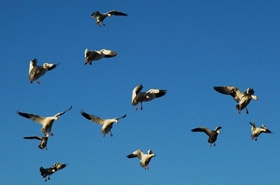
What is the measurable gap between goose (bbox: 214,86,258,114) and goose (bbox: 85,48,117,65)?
7457mm

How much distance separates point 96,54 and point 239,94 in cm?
971

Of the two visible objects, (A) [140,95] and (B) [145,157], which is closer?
(A) [140,95]

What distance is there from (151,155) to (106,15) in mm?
10589

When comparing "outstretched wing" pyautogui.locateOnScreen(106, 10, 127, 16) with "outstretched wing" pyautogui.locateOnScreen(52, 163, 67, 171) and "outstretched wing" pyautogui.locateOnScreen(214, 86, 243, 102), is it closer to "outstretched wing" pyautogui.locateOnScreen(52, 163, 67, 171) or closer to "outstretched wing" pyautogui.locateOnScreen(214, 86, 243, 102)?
"outstretched wing" pyautogui.locateOnScreen(214, 86, 243, 102)

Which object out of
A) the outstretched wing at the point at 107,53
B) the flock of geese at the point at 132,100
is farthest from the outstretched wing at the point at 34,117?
the outstretched wing at the point at 107,53

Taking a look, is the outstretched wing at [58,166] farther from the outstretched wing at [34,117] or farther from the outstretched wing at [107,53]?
the outstretched wing at [107,53]

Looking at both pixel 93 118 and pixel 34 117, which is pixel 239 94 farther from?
pixel 34 117

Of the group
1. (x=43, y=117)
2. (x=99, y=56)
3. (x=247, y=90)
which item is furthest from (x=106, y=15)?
(x=247, y=90)

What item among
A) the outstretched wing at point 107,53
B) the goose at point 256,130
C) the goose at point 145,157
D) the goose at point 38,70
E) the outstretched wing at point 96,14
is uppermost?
the outstretched wing at point 96,14

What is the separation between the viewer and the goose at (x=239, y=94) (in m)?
47.3

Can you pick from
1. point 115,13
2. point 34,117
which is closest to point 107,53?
point 115,13

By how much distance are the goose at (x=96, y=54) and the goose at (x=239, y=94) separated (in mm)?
7457

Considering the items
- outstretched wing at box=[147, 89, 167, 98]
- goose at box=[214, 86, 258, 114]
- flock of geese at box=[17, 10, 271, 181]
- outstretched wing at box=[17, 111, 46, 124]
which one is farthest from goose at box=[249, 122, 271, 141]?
outstretched wing at box=[17, 111, 46, 124]

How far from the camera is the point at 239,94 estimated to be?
49.2 m
